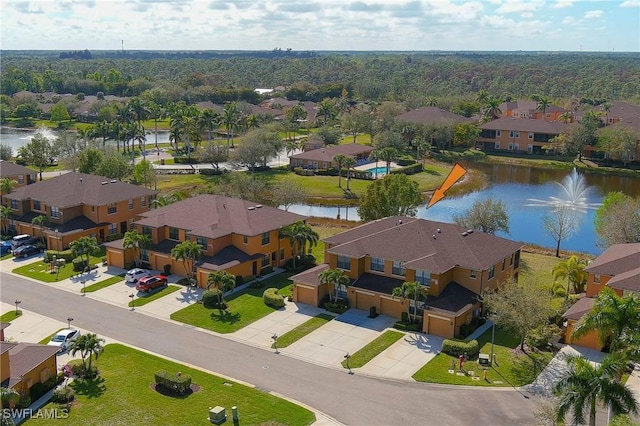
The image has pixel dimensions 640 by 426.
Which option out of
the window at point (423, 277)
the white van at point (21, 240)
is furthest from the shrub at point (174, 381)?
the white van at point (21, 240)

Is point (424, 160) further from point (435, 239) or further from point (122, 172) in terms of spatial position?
point (435, 239)

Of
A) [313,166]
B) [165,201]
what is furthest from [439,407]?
[313,166]

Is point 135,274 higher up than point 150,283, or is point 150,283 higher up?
point 150,283

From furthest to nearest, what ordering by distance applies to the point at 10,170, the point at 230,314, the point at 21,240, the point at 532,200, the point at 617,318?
the point at 532,200, the point at 10,170, the point at 21,240, the point at 230,314, the point at 617,318

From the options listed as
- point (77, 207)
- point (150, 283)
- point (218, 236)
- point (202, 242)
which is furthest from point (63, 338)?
point (77, 207)

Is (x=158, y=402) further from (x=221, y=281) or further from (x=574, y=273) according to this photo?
(x=574, y=273)

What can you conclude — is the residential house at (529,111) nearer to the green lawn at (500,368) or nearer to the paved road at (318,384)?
the green lawn at (500,368)

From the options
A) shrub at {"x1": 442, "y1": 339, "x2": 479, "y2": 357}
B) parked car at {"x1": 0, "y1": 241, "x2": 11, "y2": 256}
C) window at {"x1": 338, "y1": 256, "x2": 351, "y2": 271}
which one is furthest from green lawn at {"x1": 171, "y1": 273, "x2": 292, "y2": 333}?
parked car at {"x1": 0, "y1": 241, "x2": 11, "y2": 256}
